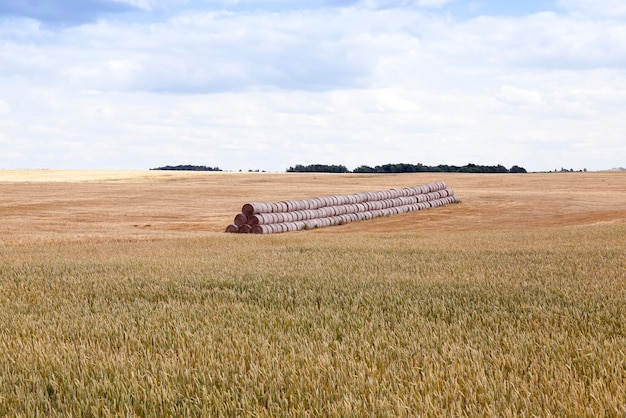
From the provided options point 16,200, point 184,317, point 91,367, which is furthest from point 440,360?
point 16,200

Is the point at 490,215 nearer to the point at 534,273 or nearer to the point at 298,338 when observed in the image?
the point at 534,273

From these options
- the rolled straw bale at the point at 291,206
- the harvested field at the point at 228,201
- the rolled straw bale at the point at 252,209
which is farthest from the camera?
the harvested field at the point at 228,201

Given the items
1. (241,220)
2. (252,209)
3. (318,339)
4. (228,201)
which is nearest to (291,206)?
(252,209)

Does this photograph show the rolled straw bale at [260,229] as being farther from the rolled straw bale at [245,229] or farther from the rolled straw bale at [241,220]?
the rolled straw bale at [241,220]

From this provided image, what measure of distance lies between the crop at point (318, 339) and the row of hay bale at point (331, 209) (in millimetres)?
16949

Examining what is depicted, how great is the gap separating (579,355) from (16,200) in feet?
153

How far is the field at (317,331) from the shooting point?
17.2ft

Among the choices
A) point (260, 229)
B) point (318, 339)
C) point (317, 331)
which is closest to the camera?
point (318, 339)

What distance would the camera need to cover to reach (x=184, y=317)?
8625 millimetres

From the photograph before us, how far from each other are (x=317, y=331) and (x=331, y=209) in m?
28.3

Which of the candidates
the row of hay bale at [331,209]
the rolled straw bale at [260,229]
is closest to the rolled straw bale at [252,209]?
the row of hay bale at [331,209]

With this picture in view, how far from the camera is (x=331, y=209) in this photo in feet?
117

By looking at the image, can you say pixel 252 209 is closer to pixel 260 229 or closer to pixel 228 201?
pixel 260 229

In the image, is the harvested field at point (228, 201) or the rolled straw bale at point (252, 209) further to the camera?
the harvested field at point (228, 201)
